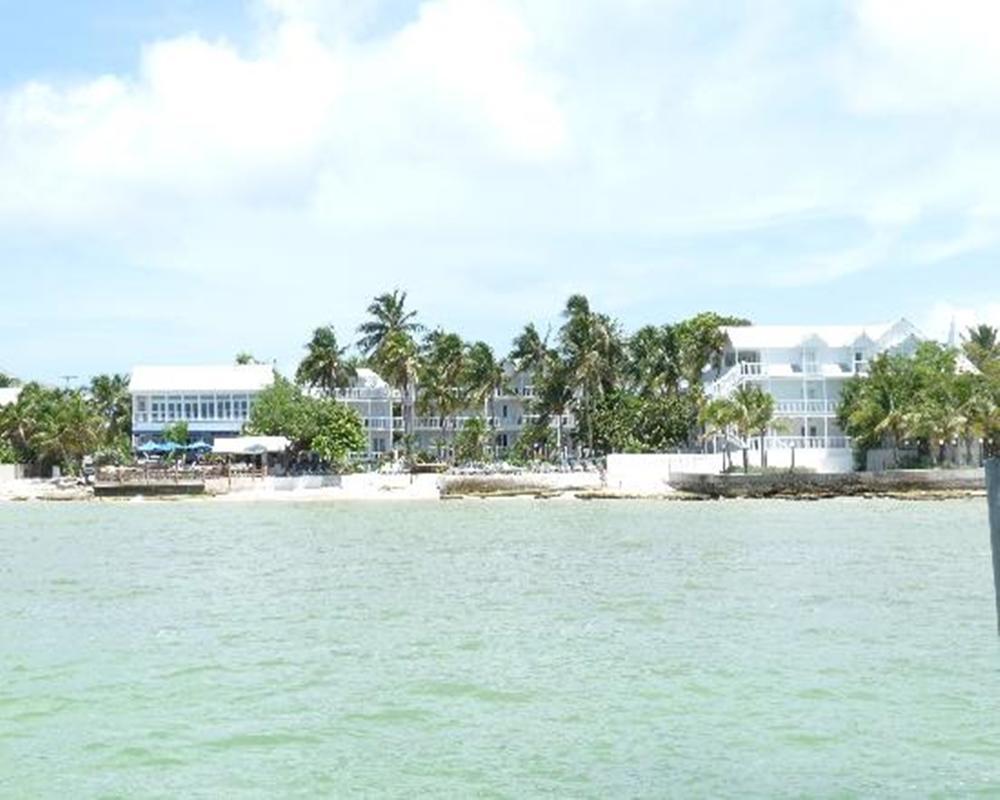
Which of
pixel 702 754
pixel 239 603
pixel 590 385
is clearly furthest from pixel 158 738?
Result: pixel 590 385

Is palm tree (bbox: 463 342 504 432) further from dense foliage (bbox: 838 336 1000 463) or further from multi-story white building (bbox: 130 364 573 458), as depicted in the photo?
dense foliage (bbox: 838 336 1000 463)

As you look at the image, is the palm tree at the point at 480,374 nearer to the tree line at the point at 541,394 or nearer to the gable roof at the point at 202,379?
the tree line at the point at 541,394

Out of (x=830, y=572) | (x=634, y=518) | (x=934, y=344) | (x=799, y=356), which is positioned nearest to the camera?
(x=830, y=572)

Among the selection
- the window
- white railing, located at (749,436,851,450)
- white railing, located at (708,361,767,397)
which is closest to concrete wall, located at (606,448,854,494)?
white railing, located at (749,436,851,450)

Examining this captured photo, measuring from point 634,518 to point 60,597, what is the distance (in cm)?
3180

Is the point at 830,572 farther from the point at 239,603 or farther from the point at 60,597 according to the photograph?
the point at 60,597

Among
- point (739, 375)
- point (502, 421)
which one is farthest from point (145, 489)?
point (739, 375)

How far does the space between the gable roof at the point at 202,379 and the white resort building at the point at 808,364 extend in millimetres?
35107

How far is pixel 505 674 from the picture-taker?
18.6m

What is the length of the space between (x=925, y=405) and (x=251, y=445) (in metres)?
41.2

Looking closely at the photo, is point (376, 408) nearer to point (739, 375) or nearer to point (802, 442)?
point (739, 375)

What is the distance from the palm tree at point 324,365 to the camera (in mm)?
95250

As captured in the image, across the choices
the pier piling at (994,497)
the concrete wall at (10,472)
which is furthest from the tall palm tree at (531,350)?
the pier piling at (994,497)

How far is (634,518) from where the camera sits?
186 ft
